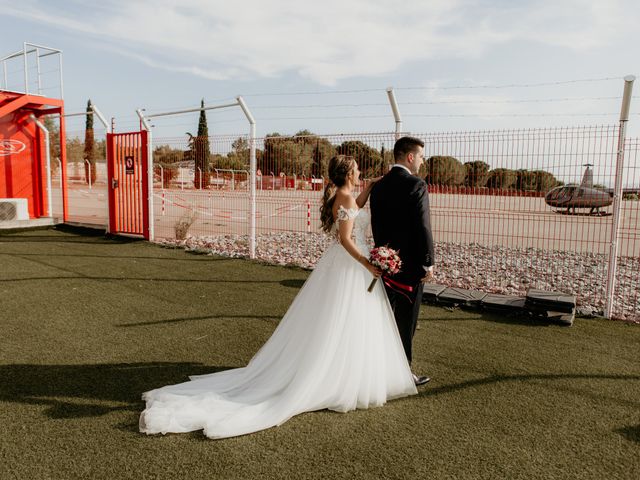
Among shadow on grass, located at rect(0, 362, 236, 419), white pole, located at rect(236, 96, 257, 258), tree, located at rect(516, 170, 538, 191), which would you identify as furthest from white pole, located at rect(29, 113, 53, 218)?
tree, located at rect(516, 170, 538, 191)

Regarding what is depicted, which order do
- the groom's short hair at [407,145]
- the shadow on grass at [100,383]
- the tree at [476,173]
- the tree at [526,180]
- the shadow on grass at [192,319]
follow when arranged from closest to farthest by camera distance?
1. the shadow on grass at [100,383]
2. the groom's short hair at [407,145]
3. the shadow on grass at [192,319]
4. the tree at [526,180]
5. the tree at [476,173]

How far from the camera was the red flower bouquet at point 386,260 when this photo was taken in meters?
3.50

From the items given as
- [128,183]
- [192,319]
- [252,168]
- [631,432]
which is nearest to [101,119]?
[128,183]

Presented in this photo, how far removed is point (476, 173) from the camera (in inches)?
282

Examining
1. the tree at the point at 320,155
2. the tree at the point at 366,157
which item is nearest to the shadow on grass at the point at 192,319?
the tree at the point at 366,157

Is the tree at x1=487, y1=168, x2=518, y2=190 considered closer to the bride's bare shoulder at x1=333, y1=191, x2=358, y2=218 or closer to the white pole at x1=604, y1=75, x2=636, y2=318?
the white pole at x1=604, y1=75, x2=636, y2=318

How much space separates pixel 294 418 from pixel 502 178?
5.03m

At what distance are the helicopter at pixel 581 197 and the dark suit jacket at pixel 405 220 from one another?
370cm

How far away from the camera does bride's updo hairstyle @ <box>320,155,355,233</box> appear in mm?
3652

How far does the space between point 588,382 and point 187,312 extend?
4219 mm

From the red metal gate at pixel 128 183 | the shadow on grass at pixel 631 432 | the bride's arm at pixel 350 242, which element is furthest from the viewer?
the red metal gate at pixel 128 183

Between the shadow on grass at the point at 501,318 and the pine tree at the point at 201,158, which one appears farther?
the pine tree at the point at 201,158

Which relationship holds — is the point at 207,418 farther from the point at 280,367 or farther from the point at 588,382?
the point at 588,382

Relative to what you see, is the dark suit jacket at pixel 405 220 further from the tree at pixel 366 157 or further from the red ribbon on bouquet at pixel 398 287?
the tree at pixel 366 157
